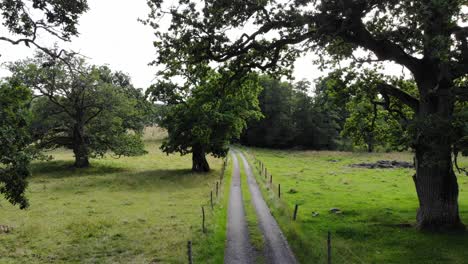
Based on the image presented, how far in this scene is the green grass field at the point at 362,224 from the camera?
672 inches

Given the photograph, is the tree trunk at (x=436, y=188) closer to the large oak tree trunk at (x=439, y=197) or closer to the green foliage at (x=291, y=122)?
the large oak tree trunk at (x=439, y=197)

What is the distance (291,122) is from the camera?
368 feet

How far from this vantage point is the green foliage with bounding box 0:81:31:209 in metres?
14.1

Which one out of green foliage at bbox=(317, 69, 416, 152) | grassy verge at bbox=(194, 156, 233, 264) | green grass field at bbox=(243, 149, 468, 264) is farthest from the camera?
green foliage at bbox=(317, 69, 416, 152)

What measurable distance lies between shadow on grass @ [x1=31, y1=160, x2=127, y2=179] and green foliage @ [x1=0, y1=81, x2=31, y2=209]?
37.1 metres

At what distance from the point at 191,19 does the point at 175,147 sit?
32.7 metres

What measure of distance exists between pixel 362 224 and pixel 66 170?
45.5 metres

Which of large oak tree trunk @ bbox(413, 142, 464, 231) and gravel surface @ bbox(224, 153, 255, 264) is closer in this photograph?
gravel surface @ bbox(224, 153, 255, 264)

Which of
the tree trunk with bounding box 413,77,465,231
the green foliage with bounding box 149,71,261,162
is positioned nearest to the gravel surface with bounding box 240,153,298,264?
the tree trunk with bounding box 413,77,465,231

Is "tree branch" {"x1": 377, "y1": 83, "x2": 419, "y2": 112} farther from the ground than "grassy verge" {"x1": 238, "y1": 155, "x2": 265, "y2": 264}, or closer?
farther from the ground

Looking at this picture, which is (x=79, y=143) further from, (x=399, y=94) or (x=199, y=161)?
(x=399, y=94)

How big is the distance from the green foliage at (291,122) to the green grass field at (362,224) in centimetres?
6701

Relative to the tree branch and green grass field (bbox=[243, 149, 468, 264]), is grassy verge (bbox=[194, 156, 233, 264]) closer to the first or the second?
green grass field (bbox=[243, 149, 468, 264])

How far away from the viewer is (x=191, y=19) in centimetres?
1762
